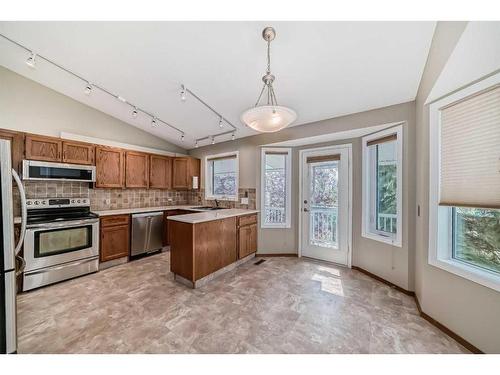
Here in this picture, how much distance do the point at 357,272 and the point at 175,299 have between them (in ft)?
8.81

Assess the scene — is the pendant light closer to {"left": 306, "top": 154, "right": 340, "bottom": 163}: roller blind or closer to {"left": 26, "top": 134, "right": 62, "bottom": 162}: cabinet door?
{"left": 306, "top": 154, "right": 340, "bottom": 163}: roller blind

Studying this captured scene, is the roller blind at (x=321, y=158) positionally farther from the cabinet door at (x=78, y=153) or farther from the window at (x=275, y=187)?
the cabinet door at (x=78, y=153)

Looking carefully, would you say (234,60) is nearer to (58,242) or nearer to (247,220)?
(247,220)

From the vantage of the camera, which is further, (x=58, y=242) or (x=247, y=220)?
(x=247, y=220)

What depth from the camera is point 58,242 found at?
2805 millimetres

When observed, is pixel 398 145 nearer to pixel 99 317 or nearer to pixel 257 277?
pixel 257 277

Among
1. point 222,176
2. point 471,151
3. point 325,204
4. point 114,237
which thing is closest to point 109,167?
point 114,237

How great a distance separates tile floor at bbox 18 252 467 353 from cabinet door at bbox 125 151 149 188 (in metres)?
1.74

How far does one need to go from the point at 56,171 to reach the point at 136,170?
1230mm

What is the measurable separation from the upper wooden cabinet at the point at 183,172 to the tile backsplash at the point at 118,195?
402mm

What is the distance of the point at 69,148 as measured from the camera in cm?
318

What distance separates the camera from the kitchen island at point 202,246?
2.67 m

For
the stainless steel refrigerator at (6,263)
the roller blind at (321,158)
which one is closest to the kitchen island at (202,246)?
the stainless steel refrigerator at (6,263)

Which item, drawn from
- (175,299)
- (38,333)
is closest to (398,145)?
(175,299)
